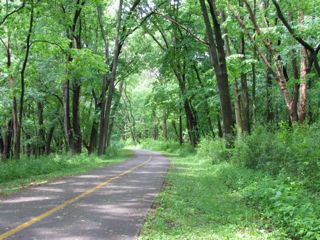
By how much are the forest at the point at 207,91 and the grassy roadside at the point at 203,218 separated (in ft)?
0.13

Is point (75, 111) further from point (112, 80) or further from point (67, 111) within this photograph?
point (112, 80)

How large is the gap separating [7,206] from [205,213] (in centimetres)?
452

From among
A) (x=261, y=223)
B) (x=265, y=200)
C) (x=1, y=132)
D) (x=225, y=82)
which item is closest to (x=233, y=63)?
(x=225, y=82)

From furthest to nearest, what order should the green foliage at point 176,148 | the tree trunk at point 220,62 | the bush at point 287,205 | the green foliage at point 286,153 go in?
the green foliage at point 176,148
the tree trunk at point 220,62
the green foliage at point 286,153
the bush at point 287,205

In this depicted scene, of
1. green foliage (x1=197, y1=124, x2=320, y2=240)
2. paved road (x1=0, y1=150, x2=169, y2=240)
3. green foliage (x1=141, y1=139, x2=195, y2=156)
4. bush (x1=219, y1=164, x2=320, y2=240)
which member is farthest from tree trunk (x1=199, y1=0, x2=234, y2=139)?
green foliage (x1=141, y1=139, x2=195, y2=156)

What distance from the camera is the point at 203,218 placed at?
24.7 ft

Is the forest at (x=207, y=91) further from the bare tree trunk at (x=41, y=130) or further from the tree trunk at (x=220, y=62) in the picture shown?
the bare tree trunk at (x=41, y=130)

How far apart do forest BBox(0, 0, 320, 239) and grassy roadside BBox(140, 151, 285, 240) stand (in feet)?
0.13

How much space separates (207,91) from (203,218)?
2344cm

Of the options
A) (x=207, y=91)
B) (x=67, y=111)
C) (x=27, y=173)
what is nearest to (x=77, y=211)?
(x=27, y=173)

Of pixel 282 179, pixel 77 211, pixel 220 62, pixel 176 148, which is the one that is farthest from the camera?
pixel 176 148

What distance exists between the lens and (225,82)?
722 inches

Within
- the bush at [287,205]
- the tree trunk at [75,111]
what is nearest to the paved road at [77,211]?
the bush at [287,205]

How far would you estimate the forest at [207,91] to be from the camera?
8.35 meters
